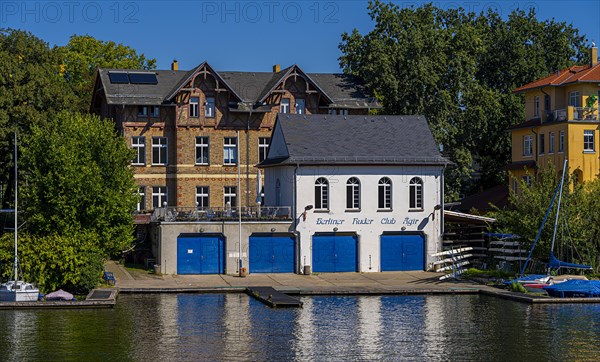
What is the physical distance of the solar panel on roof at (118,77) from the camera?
72.8 m

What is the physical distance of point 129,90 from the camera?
7194cm

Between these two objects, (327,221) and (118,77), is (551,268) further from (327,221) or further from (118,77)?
(118,77)

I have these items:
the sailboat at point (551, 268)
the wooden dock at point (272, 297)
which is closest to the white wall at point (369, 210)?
the sailboat at point (551, 268)

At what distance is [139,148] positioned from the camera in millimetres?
71500

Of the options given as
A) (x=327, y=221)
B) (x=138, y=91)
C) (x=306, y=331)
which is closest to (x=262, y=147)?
(x=138, y=91)

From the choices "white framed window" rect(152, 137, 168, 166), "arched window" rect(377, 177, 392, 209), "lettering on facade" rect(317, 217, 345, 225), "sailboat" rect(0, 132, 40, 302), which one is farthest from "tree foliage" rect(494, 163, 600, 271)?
"sailboat" rect(0, 132, 40, 302)

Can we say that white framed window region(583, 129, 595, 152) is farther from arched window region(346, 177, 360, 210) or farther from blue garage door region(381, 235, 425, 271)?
arched window region(346, 177, 360, 210)

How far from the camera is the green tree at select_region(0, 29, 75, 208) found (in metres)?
70.8

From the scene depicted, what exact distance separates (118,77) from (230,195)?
11.6 metres

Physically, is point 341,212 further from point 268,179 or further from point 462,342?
point 462,342

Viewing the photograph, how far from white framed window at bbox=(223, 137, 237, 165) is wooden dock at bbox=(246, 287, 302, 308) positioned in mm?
20036

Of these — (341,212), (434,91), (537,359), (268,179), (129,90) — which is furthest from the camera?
(434,91)

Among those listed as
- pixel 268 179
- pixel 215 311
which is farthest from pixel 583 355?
pixel 268 179

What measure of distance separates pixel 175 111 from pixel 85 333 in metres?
33.1
